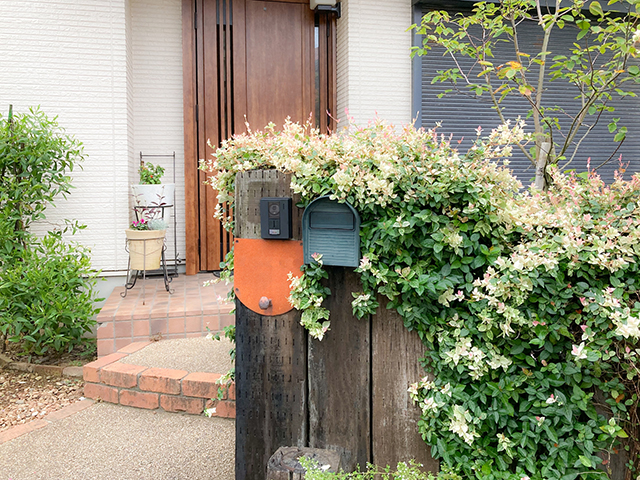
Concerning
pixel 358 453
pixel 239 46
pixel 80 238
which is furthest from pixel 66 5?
pixel 358 453

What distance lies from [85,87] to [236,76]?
4.97 feet

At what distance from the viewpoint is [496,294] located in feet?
5.63

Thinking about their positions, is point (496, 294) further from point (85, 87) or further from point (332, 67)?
point (332, 67)

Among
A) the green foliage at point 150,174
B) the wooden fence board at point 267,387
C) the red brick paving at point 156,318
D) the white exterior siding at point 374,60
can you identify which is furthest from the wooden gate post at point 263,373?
the white exterior siding at point 374,60

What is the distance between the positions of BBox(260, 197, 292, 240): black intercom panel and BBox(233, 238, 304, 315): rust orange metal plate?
0.16 ft

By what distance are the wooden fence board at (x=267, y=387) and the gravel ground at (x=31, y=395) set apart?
73.9 inches

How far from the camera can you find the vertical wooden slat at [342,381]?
6.45ft

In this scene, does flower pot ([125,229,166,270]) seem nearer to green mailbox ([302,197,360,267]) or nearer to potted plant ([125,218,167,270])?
potted plant ([125,218,167,270])

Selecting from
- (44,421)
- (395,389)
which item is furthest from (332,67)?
→ (395,389)

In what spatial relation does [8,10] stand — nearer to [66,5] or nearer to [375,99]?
[66,5]

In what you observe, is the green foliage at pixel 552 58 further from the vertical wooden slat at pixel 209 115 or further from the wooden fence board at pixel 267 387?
the vertical wooden slat at pixel 209 115

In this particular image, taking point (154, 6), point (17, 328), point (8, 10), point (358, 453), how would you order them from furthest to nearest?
point (154, 6) < point (8, 10) < point (17, 328) < point (358, 453)

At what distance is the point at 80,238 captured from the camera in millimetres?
4816

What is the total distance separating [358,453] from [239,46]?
15.3ft
